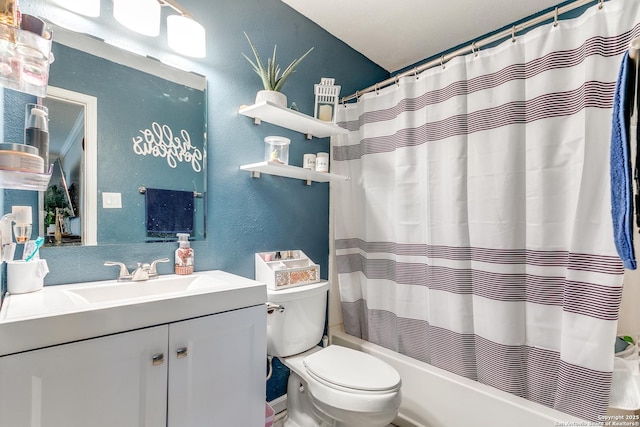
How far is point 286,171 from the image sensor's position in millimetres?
1705

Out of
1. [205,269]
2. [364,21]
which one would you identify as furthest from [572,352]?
Result: [364,21]

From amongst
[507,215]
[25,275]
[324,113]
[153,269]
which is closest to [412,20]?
[324,113]

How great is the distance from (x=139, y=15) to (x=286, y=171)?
0.91 m

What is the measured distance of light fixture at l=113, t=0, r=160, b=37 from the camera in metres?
1.19

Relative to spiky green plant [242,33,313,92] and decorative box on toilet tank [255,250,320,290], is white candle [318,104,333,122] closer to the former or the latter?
spiky green plant [242,33,313,92]

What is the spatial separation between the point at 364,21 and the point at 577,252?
1705 mm

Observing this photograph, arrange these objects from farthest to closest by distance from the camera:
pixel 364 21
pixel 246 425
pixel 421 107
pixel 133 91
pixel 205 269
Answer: pixel 364 21, pixel 421 107, pixel 205 269, pixel 133 91, pixel 246 425

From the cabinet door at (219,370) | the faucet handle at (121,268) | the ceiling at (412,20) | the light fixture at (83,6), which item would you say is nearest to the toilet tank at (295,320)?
the cabinet door at (219,370)

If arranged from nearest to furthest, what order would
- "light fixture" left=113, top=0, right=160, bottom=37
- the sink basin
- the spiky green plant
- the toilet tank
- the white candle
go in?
1. the sink basin
2. "light fixture" left=113, top=0, right=160, bottom=37
3. the toilet tank
4. the spiky green plant
5. the white candle

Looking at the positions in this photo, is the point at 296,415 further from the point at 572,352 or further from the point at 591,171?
the point at 591,171

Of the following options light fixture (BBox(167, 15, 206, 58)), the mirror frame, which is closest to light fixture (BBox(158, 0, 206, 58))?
light fixture (BBox(167, 15, 206, 58))

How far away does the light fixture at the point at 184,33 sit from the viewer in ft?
4.32

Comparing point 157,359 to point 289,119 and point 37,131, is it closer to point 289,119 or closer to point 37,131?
point 37,131

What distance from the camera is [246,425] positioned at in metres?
1.14
